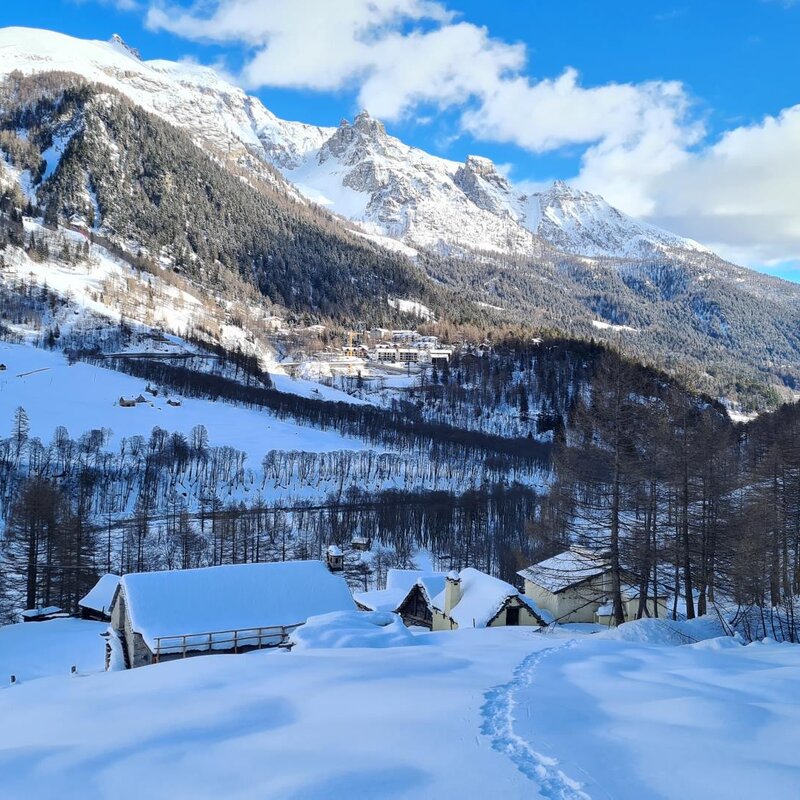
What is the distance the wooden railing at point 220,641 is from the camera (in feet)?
65.9

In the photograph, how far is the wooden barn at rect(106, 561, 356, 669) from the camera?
2055 cm

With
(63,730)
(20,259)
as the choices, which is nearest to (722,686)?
(63,730)

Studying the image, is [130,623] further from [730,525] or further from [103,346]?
[103,346]

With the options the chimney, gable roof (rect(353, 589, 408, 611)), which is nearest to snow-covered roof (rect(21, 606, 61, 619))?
gable roof (rect(353, 589, 408, 611))

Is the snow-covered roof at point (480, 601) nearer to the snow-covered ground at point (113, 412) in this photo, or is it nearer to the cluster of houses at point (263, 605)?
the cluster of houses at point (263, 605)

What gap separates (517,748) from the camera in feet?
18.5

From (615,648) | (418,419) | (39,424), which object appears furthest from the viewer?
(418,419)

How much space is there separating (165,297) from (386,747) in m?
169

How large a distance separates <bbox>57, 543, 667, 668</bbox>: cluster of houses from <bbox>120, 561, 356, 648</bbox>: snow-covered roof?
0.12 feet

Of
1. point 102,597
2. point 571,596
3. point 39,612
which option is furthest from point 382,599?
point 39,612

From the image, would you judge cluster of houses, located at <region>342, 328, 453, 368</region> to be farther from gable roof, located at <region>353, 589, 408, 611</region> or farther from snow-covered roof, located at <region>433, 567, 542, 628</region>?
snow-covered roof, located at <region>433, 567, 542, 628</region>

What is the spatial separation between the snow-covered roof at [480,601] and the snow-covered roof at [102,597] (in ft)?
65.5

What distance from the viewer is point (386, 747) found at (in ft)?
17.8

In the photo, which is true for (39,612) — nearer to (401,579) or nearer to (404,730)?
(401,579)
